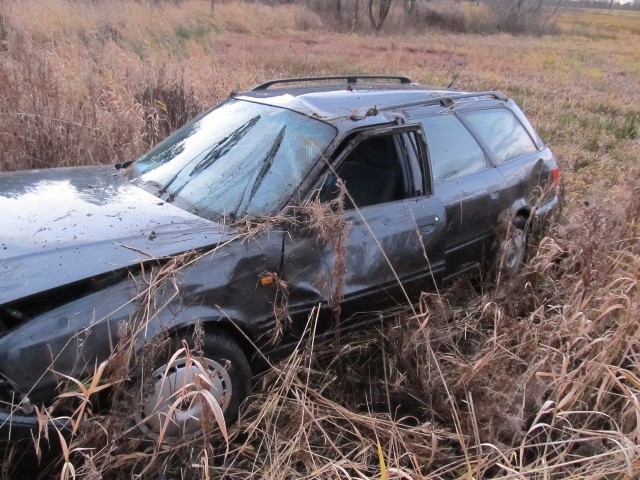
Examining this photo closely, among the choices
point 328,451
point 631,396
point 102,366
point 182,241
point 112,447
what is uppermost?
point 182,241

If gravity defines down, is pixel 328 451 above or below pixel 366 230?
below

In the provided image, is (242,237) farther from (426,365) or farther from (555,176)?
(555,176)

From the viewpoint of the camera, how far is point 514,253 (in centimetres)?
397

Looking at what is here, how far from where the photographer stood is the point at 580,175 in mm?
6840

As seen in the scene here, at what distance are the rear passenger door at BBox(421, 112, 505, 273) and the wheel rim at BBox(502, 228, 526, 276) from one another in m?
0.14

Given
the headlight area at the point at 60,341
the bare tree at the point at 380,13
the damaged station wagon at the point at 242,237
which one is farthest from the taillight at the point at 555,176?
the bare tree at the point at 380,13

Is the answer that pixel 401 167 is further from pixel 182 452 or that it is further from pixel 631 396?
pixel 182 452

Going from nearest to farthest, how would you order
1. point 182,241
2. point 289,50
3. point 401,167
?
point 182,241
point 401,167
point 289,50

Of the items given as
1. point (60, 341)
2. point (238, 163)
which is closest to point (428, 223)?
point (238, 163)

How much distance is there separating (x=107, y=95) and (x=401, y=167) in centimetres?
405

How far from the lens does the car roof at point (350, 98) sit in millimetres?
3172

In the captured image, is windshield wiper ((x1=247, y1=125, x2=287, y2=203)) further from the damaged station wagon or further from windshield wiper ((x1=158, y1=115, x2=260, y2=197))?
windshield wiper ((x1=158, y1=115, x2=260, y2=197))

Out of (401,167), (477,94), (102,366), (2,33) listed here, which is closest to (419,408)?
(401,167)

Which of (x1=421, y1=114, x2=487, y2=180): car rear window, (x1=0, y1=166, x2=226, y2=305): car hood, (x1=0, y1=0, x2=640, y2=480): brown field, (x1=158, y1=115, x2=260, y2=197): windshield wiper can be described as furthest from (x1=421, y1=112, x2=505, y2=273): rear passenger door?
(x1=0, y1=166, x2=226, y2=305): car hood
